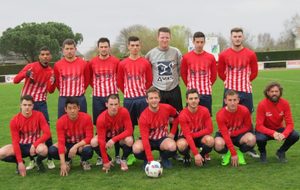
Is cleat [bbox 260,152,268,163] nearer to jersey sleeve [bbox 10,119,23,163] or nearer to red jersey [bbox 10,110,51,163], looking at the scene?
red jersey [bbox 10,110,51,163]

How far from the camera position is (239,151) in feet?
18.6

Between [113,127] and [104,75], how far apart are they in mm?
902

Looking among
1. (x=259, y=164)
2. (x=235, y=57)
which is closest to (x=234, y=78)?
(x=235, y=57)

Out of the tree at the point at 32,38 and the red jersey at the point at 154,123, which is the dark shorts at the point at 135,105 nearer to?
the red jersey at the point at 154,123

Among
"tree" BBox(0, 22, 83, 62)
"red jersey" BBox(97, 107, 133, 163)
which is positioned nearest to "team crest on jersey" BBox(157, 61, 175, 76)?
"red jersey" BBox(97, 107, 133, 163)

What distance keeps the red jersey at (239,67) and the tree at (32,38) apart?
160 ft

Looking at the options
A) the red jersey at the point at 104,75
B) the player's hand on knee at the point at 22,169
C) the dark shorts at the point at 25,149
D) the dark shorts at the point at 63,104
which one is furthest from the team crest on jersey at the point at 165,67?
the player's hand on knee at the point at 22,169

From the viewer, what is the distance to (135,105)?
6.04m

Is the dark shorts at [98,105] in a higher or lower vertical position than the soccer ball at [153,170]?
higher

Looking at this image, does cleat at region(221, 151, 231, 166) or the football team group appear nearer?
the football team group

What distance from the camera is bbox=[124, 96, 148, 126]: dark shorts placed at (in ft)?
19.7

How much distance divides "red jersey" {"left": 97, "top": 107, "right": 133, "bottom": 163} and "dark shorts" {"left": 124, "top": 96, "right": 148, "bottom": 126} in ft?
1.66

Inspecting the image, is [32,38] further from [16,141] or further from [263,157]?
[263,157]

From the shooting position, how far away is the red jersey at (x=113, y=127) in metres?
5.38
